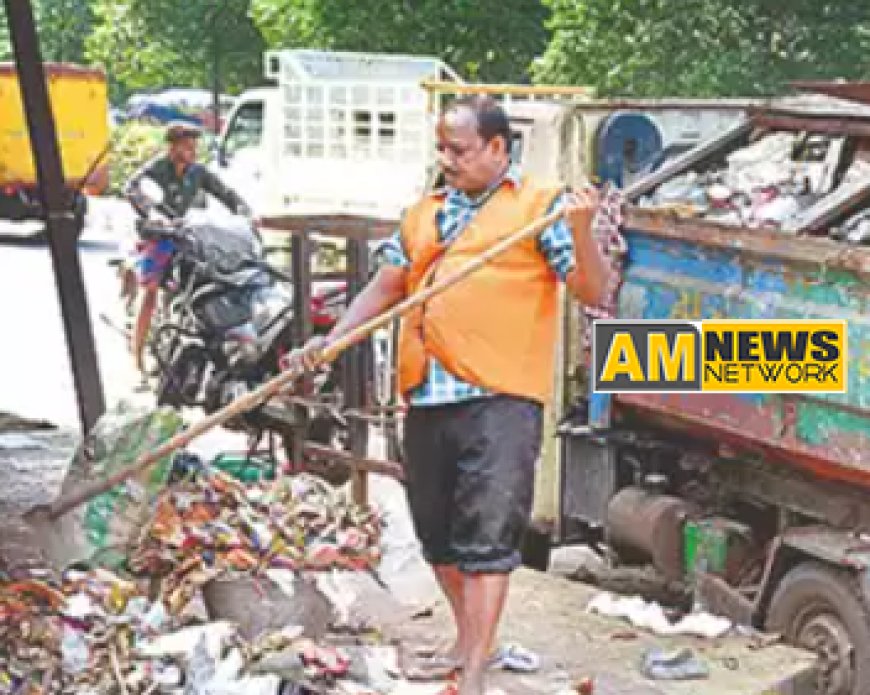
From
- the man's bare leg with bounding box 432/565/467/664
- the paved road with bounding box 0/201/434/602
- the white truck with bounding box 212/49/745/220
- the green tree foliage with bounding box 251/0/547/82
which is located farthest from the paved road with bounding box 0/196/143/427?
the man's bare leg with bounding box 432/565/467/664

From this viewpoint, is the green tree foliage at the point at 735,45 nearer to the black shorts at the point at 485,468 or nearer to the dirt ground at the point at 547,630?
the dirt ground at the point at 547,630

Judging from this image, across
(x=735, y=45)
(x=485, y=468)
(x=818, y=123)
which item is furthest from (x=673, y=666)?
(x=735, y=45)

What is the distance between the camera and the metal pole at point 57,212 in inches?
222

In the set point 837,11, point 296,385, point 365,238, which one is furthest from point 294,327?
point 837,11

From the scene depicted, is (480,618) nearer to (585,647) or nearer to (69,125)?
(585,647)

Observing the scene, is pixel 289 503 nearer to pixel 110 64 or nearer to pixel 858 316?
pixel 858 316

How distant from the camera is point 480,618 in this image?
4.23m

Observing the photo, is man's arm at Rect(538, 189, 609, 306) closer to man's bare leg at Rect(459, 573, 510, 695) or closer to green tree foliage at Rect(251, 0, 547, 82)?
man's bare leg at Rect(459, 573, 510, 695)

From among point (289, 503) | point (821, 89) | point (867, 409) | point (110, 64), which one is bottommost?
point (110, 64)

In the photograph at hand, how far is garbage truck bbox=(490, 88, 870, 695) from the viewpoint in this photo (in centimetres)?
516

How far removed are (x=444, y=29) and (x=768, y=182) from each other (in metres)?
12.4

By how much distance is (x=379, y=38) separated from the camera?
18625 millimetres

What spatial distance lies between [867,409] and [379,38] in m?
14.3

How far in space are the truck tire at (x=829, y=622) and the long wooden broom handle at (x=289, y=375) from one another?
6.11ft
